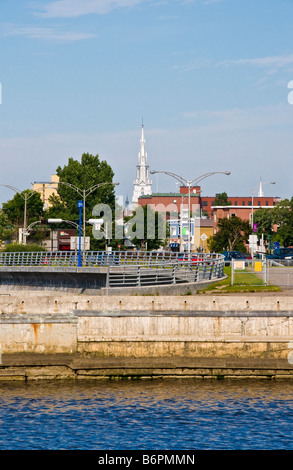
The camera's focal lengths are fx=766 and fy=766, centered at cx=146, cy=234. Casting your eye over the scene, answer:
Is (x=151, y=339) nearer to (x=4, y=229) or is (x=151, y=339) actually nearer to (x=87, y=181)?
(x=4, y=229)

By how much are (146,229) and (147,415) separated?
4541 inches

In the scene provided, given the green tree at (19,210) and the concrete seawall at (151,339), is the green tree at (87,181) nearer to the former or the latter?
the green tree at (19,210)

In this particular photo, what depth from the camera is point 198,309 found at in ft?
103

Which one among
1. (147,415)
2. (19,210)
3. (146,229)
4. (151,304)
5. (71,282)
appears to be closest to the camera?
(147,415)

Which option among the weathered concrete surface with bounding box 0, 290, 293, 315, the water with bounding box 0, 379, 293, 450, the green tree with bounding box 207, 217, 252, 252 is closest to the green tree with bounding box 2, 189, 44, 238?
the green tree with bounding box 207, 217, 252, 252

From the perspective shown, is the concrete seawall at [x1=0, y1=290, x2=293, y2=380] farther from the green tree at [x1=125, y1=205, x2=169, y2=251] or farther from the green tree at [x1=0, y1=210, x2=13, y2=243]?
the green tree at [x1=125, y1=205, x2=169, y2=251]

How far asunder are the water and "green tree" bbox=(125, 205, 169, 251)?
10396 cm

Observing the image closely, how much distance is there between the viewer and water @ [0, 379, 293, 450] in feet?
76.3

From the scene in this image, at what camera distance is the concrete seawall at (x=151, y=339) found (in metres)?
31.0

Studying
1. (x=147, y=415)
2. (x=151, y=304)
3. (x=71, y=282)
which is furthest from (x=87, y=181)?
(x=147, y=415)

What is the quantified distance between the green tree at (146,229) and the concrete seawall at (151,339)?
10218cm

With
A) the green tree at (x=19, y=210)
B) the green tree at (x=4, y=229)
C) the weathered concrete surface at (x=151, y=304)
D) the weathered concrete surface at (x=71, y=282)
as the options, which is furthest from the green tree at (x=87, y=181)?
the weathered concrete surface at (x=151, y=304)

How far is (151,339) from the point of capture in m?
31.1

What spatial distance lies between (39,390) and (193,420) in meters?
7.11
